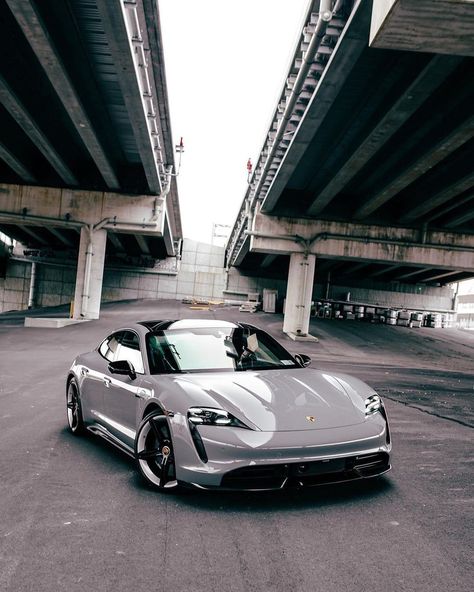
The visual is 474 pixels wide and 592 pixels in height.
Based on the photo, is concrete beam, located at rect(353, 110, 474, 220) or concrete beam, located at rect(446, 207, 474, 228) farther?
concrete beam, located at rect(446, 207, 474, 228)

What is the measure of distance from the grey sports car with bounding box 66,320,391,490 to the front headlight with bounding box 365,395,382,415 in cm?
1

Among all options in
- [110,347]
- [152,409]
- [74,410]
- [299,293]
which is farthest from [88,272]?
[152,409]

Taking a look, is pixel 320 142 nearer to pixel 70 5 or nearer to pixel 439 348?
pixel 70 5

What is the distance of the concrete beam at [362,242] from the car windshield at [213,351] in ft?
80.5

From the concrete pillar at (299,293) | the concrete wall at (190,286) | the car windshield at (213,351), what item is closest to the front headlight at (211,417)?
the car windshield at (213,351)

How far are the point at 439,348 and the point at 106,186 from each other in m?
19.5

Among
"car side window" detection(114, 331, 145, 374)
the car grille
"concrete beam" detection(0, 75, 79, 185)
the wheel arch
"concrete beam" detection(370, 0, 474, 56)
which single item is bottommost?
the car grille

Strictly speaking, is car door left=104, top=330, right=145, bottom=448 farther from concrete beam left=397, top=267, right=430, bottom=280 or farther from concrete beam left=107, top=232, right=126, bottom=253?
concrete beam left=397, top=267, right=430, bottom=280

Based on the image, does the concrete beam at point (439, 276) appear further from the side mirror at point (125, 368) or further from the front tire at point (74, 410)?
the side mirror at point (125, 368)

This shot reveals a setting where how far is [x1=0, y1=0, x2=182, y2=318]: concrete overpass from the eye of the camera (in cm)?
1390

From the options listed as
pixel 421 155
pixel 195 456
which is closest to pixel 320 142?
pixel 421 155

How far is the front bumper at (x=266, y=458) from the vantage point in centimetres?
383

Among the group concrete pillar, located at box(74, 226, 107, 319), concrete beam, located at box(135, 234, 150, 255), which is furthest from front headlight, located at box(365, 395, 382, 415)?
concrete beam, located at box(135, 234, 150, 255)

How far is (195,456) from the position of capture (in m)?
3.99
